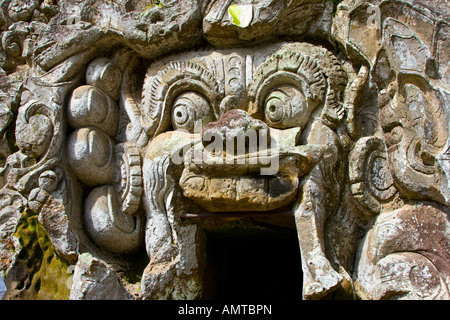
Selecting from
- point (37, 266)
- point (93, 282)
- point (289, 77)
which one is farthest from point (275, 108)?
point (37, 266)

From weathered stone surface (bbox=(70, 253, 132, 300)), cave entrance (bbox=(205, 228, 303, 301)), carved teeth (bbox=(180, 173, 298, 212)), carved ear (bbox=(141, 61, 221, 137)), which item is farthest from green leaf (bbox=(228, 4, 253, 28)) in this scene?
weathered stone surface (bbox=(70, 253, 132, 300))

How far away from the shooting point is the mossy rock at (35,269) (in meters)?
3.02

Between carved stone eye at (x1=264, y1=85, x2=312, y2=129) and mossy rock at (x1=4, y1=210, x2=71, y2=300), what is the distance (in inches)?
55.7

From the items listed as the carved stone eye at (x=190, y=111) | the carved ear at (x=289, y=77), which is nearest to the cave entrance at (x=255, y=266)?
the carved stone eye at (x=190, y=111)

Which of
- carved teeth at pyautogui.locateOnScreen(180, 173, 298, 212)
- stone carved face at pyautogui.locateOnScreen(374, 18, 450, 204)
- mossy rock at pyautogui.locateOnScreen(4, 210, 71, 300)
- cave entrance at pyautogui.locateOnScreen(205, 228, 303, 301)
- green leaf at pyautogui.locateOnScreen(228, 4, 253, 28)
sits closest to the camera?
stone carved face at pyautogui.locateOnScreen(374, 18, 450, 204)

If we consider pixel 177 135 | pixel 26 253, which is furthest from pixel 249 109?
pixel 26 253

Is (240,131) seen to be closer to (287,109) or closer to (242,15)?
(287,109)

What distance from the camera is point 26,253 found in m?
3.12

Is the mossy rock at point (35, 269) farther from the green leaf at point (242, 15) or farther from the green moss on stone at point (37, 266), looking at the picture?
the green leaf at point (242, 15)

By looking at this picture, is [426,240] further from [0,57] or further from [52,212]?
[0,57]

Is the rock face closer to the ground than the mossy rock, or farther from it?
farther from it

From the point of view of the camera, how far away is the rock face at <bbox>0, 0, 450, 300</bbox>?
2760mm

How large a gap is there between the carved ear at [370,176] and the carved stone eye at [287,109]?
35cm

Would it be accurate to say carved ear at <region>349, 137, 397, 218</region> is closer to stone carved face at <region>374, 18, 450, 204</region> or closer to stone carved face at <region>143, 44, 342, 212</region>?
stone carved face at <region>374, 18, 450, 204</region>
